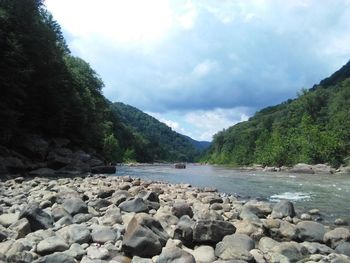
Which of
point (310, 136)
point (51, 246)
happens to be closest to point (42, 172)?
point (51, 246)

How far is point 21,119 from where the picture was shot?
3988 cm

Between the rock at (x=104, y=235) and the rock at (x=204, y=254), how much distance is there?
76.3 inches

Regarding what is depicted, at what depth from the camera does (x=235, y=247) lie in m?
9.70

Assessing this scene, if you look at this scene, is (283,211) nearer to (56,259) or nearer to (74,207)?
(74,207)

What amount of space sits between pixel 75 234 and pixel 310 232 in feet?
20.1

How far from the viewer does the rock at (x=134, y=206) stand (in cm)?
1341

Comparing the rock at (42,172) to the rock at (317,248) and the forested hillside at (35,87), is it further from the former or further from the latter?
the rock at (317,248)

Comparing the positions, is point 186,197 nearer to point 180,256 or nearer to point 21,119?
point 180,256

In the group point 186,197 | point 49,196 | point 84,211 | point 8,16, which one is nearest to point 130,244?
point 84,211

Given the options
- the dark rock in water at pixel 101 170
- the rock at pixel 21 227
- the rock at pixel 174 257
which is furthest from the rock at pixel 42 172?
the rock at pixel 174 257

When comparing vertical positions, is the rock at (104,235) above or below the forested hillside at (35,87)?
below

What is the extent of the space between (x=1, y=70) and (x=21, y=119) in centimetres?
795

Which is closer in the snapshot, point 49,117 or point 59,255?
point 59,255

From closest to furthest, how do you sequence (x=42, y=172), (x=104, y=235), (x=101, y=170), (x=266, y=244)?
(x=104, y=235) < (x=266, y=244) < (x=42, y=172) < (x=101, y=170)
